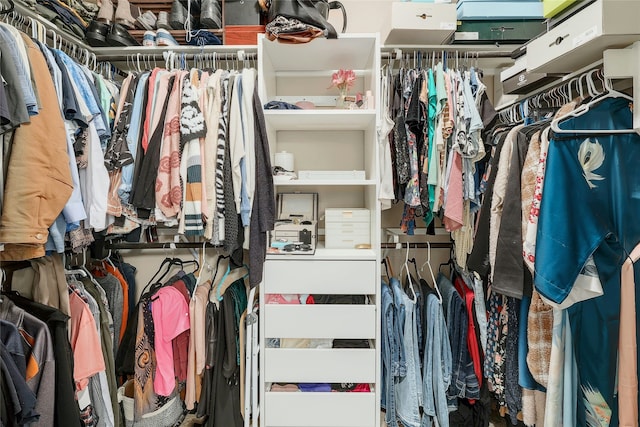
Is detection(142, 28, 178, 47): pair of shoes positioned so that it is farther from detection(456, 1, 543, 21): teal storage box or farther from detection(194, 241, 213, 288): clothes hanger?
detection(456, 1, 543, 21): teal storage box

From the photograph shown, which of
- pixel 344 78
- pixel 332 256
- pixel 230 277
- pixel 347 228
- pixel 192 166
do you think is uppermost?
pixel 344 78

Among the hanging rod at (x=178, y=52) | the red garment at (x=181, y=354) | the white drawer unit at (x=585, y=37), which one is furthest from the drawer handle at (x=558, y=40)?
the red garment at (x=181, y=354)

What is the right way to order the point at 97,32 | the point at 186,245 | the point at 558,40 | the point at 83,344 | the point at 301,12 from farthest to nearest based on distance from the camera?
the point at 186,245 → the point at 97,32 → the point at 301,12 → the point at 83,344 → the point at 558,40

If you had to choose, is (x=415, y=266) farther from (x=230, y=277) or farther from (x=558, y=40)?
(x=558, y=40)

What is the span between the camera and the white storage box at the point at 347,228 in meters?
1.74

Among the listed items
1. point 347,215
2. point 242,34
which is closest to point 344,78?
point 242,34

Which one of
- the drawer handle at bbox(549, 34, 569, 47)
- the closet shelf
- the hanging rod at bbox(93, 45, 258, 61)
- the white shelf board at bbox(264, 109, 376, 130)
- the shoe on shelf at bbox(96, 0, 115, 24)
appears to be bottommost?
the white shelf board at bbox(264, 109, 376, 130)

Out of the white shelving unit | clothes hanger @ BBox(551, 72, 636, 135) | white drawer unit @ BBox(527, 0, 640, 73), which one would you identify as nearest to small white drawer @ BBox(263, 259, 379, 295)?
the white shelving unit

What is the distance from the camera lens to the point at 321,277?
154 centimetres

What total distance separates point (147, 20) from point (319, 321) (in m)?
1.70

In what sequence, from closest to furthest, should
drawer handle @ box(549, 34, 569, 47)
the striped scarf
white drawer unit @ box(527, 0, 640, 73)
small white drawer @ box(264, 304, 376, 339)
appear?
white drawer unit @ box(527, 0, 640, 73)
drawer handle @ box(549, 34, 569, 47)
the striped scarf
small white drawer @ box(264, 304, 376, 339)

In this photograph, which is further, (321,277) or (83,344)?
(321,277)

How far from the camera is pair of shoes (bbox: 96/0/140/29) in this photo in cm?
163

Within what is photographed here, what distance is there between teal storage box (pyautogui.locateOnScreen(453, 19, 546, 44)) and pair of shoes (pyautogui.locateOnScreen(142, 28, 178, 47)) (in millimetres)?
1374
